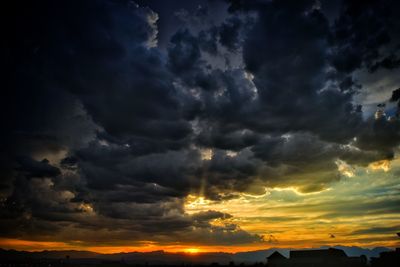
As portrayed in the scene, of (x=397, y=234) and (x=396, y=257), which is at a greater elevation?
(x=397, y=234)

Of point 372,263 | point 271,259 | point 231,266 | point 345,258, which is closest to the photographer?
point 372,263

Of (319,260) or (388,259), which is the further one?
(319,260)

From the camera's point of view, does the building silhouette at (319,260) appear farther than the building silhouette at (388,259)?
Yes

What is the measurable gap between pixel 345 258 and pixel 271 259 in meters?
25.1

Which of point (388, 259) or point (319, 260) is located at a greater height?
point (388, 259)

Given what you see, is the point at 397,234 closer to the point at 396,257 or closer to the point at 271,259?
the point at 396,257

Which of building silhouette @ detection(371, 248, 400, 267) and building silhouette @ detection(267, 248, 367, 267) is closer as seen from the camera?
building silhouette @ detection(371, 248, 400, 267)

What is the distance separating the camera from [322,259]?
351 feet

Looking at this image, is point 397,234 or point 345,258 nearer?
point 397,234

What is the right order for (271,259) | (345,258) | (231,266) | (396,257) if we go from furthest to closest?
(231,266) → (271,259) → (345,258) → (396,257)

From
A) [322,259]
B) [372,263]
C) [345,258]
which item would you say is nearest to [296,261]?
[322,259]

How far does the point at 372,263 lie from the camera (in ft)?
260

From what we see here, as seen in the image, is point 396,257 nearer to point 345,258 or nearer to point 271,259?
point 345,258

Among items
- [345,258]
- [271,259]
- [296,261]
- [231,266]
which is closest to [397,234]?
[345,258]
